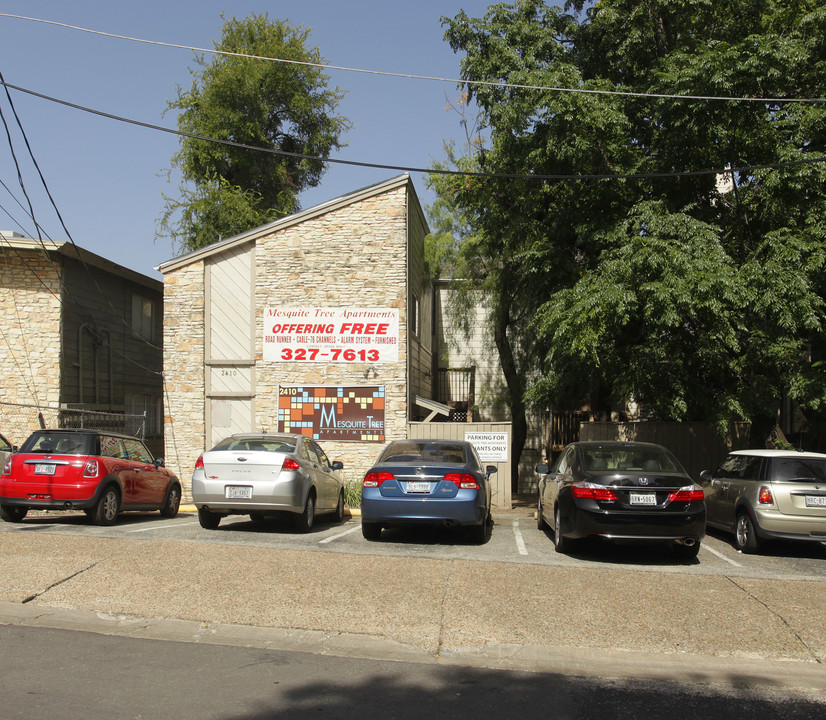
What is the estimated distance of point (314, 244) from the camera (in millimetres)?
18672

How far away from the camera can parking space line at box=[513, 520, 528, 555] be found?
1058 cm

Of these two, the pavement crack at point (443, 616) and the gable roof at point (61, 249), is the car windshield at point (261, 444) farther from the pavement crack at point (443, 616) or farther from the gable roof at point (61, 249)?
the gable roof at point (61, 249)

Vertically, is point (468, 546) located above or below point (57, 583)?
below

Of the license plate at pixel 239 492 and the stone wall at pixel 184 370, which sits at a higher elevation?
the stone wall at pixel 184 370

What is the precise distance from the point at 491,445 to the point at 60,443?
8.66 m

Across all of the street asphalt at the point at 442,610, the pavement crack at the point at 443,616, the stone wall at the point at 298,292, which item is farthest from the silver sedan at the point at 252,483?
the stone wall at the point at 298,292

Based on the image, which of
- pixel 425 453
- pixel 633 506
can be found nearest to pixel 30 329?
pixel 425 453

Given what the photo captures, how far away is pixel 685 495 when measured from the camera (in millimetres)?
9602

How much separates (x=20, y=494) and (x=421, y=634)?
322 inches

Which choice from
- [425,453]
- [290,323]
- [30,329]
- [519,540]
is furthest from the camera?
[30,329]

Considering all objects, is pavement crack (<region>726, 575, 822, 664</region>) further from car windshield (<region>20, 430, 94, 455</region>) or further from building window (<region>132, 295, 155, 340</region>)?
building window (<region>132, 295, 155, 340</region>)

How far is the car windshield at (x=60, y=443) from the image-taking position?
39.8 ft

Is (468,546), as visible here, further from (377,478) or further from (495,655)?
(495,655)

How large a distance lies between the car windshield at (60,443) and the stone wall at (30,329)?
7.92m
